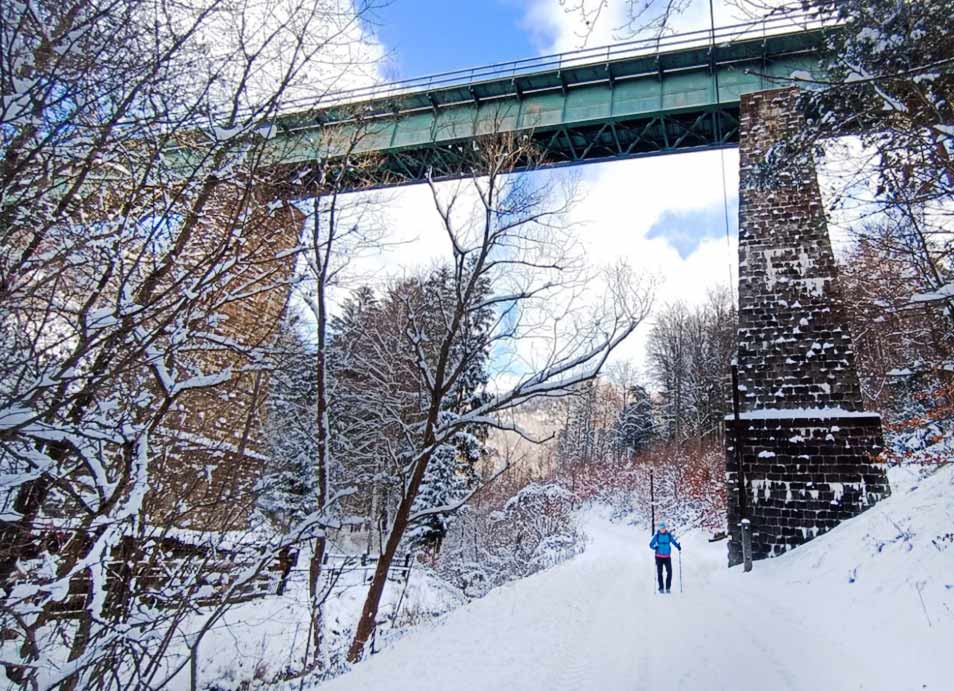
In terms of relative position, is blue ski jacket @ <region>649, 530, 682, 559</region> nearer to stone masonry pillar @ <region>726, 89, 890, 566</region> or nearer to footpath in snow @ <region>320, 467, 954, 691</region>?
footpath in snow @ <region>320, 467, 954, 691</region>

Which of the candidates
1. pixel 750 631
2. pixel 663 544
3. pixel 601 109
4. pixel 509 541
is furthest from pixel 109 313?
pixel 509 541

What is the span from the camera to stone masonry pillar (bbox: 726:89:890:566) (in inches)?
378

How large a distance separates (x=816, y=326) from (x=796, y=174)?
4234 mm

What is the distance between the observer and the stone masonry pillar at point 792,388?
31.5 ft

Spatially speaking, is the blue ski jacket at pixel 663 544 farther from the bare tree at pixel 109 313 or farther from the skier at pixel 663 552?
the bare tree at pixel 109 313

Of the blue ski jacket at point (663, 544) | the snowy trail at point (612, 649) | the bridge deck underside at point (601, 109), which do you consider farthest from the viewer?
the bridge deck underside at point (601, 109)

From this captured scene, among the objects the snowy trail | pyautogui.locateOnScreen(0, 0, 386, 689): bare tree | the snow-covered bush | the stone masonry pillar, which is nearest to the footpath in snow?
the snowy trail

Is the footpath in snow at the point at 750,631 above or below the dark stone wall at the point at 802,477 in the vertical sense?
below

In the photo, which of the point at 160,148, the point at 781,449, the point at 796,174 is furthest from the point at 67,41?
the point at 781,449

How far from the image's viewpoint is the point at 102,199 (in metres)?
3.09

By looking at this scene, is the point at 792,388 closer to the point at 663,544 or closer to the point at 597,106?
the point at 663,544

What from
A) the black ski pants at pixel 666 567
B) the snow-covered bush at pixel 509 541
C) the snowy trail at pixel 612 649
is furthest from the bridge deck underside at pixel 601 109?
the snow-covered bush at pixel 509 541

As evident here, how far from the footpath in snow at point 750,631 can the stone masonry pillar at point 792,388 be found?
0.77m

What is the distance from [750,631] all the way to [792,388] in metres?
5.79
